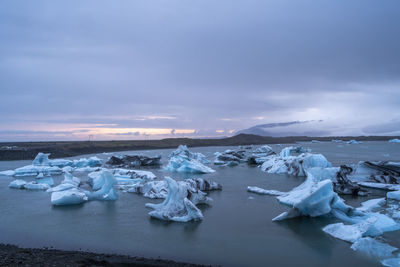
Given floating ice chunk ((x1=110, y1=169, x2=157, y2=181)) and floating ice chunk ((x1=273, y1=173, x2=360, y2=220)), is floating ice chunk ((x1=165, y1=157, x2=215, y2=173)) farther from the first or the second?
floating ice chunk ((x1=273, y1=173, x2=360, y2=220))

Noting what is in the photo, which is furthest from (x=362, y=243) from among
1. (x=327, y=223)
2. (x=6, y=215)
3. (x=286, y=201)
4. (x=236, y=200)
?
(x=6, y=215)

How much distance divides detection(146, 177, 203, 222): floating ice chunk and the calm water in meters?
0.22

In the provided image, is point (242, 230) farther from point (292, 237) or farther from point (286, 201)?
point (286, 201)

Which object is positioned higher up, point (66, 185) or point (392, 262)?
point (66, 185)

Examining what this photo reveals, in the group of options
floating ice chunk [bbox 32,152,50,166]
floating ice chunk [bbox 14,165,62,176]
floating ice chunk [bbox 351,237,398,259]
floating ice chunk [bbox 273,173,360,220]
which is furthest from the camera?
floating ice chunk [bbox 32,152,50,166]

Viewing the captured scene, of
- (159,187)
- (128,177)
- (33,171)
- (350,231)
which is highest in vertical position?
(33,171)

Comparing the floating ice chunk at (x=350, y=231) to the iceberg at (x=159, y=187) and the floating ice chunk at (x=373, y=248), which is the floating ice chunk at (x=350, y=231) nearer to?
the floating ice chunk at (x=373, y=248)

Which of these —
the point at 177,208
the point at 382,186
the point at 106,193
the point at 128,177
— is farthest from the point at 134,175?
the point at 382,186

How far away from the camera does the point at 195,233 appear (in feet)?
23.9

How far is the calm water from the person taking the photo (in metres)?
5.89

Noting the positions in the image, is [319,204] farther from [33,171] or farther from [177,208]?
[33,171]

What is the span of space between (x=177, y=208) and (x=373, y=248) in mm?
4829

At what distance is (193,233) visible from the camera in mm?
7270

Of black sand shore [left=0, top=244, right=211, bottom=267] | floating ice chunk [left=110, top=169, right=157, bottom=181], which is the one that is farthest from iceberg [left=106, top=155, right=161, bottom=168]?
black sand shore [left=0, top=244, right=211, bottom=267]
